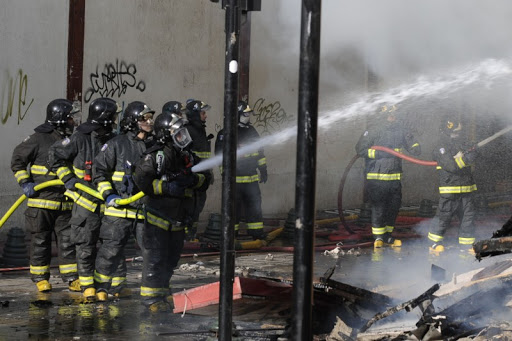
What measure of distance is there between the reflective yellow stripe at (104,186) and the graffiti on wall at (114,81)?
4632 mm

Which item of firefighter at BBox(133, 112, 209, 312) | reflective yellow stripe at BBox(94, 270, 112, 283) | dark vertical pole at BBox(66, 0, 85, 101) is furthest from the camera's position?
dark vertical pole at BBox(66, 0, 85, 101)

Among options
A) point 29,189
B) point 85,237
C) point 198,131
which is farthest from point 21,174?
point 198,131

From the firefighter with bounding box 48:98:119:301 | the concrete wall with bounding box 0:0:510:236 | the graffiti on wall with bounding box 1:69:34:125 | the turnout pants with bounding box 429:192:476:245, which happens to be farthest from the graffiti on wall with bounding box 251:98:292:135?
the firefighter with bounding box 48:98:119:301

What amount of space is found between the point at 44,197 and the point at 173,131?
1.67 m

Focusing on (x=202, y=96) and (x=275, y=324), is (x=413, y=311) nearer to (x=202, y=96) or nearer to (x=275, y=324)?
(x=275, y=324)

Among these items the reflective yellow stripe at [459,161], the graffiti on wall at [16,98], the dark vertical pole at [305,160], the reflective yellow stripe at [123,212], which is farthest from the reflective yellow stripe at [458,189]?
the dark vertical pole at [305,160]

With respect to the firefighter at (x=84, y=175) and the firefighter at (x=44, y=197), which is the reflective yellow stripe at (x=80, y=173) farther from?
the firefighter at (x=44, y=197)

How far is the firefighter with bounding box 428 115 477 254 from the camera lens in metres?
11.5

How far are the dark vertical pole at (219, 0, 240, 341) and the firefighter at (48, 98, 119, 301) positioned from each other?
10.2ft

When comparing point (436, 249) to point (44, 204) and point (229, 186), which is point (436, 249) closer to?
point (44, 204)

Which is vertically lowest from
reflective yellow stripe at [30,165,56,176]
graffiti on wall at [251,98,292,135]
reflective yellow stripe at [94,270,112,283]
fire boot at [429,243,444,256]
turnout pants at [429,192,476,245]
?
reflective yellow stripe at [94,270,112,283]

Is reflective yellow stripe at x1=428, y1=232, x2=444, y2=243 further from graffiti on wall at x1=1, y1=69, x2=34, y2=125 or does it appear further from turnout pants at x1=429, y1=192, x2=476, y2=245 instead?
graffiti on wall at x1=1, y1=69, x2=34, y2=125

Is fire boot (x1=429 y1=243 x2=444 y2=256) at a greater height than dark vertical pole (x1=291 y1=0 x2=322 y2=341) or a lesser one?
lesser

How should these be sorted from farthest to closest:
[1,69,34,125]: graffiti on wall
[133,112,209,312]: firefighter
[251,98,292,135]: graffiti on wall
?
[251,98,292,135]: graffiti on wall < [1,69,34,125]: graffiti on wall < [133,112,209,312]: firefighter
